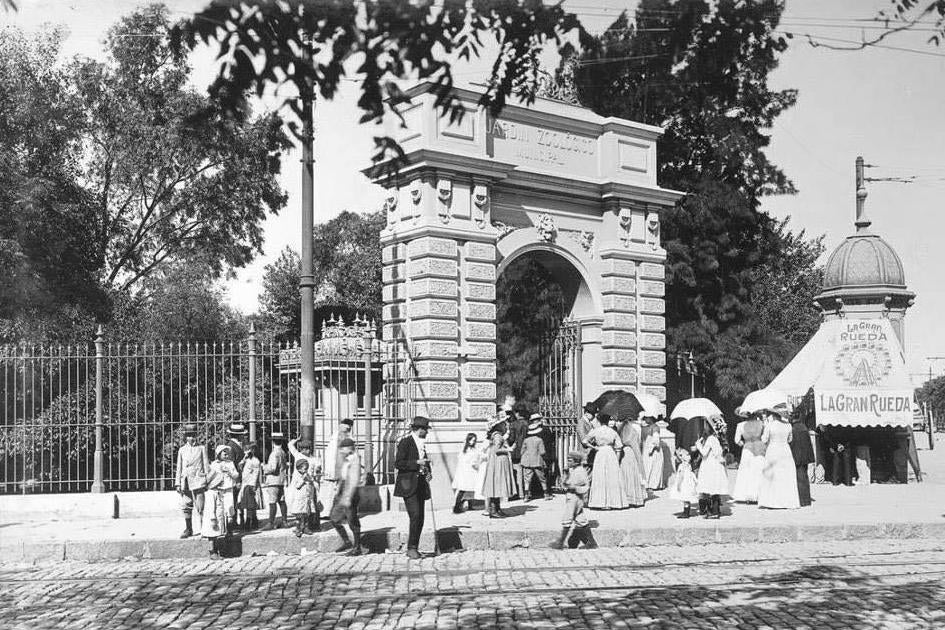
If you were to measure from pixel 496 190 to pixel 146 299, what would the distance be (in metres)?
19.4

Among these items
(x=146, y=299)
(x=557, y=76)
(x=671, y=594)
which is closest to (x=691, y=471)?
(x=671, y=594)

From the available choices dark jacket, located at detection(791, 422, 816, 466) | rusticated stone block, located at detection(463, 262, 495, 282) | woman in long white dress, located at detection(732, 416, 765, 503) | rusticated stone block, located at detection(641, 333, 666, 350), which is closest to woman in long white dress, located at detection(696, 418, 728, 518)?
woman in long white dress, located at detection(732, 416, 765, 503)

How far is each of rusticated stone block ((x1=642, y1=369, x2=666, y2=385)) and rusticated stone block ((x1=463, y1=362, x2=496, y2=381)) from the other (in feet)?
14.1

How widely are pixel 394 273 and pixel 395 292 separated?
36 centimetres

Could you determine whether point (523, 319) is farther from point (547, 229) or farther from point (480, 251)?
point (480, 251)

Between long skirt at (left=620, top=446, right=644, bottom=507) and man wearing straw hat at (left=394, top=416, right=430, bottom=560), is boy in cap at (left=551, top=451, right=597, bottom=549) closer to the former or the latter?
man wearing straw hat at (left=394, top=416, right=430, bottom=560)

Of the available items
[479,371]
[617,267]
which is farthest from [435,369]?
[617,267]

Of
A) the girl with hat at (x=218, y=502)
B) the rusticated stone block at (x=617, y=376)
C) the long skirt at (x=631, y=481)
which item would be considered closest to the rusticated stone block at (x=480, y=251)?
the rusticated stone block at (x=617, y=376)

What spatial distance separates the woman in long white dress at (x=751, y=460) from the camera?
17.3 m

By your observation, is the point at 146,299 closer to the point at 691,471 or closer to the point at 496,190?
the point at 496,190

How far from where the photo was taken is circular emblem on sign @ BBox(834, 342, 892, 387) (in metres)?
20.7

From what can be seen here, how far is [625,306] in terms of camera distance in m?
20.9

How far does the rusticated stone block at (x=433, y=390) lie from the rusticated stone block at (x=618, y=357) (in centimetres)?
429

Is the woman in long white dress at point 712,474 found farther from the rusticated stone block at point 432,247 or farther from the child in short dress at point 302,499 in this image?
the child in short dress at point 302,499
